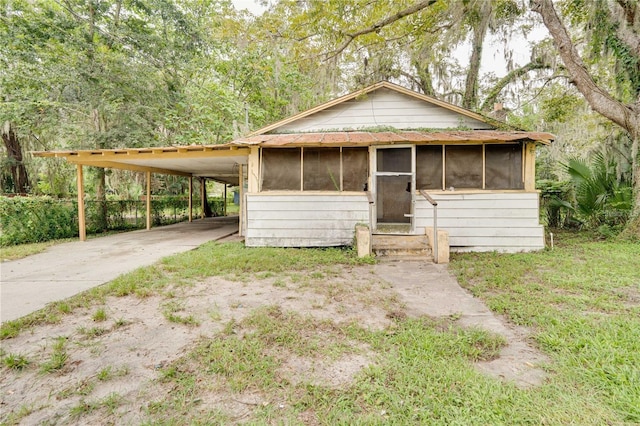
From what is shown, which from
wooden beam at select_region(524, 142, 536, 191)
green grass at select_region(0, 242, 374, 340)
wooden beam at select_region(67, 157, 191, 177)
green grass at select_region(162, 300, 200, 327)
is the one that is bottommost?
green grass at select_region(162, 300, 200, 327)

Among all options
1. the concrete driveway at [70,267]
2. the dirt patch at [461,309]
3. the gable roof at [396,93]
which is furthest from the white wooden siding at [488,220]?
the concrete driveway at [70,267]

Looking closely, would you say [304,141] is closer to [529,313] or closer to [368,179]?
[368,179]

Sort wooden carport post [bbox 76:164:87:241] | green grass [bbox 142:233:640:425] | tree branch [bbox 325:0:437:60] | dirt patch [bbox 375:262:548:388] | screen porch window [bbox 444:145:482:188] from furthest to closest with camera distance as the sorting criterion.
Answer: wooden carport post [bbox 76:164:87:241] < tree branch [bbox 325:0:437:60] < screen porch window [bbox 444:145:482:188] < dirt patch [bbox 375:262:548:388] < green grass [bbox 142:233:640:425]

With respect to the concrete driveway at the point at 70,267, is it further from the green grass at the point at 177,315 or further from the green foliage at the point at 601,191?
the green foliage at the point at 601,191

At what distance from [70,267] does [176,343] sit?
13.8ft

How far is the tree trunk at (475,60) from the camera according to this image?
8.27 metres

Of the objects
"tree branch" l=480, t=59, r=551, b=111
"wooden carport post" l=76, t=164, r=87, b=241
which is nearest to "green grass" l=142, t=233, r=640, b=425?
"wooden carport post" l=76, t=164, r=87, b=241

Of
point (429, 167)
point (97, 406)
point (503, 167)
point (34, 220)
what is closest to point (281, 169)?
point (429, 167)

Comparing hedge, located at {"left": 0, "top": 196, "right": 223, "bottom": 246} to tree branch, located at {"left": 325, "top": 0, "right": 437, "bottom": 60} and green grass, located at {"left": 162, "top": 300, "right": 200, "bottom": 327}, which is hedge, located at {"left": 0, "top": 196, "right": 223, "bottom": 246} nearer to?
green grass, located at {"left": 162, "top": 300, "right": 200, "bottom": 327}

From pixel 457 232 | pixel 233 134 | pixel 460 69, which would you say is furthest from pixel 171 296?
pixel 460 69

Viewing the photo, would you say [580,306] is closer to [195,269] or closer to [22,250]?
[195,269]

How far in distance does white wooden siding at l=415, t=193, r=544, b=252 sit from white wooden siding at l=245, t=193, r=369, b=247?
154 cm

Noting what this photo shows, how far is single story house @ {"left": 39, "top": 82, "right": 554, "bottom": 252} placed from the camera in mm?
6441

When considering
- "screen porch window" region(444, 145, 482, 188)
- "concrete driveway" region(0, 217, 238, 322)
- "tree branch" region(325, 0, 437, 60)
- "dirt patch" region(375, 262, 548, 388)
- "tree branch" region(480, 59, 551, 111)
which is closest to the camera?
"dirt patch" region(375, 262, 548, 388)
